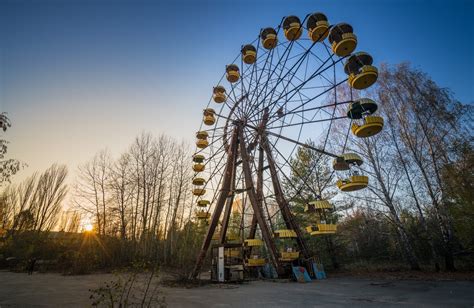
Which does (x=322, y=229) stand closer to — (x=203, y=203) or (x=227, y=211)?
(x=227, y=211)

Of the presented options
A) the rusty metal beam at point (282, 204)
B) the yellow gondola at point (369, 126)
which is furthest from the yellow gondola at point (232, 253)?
the yellow gondola at point (369, 126)

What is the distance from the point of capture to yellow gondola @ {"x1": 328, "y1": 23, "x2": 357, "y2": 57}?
938 cm

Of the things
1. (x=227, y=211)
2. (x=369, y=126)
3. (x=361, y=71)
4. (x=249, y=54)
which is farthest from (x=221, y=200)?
(x=249, y=54)

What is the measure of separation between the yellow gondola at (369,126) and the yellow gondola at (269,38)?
7642 mm

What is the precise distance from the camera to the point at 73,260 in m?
17.7

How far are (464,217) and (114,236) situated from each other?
2315cm

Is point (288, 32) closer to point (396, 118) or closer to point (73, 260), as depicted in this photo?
point (396, 118)

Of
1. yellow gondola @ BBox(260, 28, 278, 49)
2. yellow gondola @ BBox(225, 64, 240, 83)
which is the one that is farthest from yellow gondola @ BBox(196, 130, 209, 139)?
yellow gondola @ BBox(260, 28, 278, 49)

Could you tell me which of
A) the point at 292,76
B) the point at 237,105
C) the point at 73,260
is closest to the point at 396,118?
the point at 292,76

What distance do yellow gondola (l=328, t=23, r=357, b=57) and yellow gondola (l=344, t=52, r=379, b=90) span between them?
1.23 feet

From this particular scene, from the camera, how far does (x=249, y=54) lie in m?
15.2

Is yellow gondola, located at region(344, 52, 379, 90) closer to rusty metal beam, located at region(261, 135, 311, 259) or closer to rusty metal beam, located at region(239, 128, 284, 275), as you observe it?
rusty metal beam, located at region(239, 128, 284, 275)

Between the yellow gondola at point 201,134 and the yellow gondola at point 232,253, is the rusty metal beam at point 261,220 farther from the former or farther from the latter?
the yellow gondola at point 201,134

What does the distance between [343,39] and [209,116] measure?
34.2 ft
